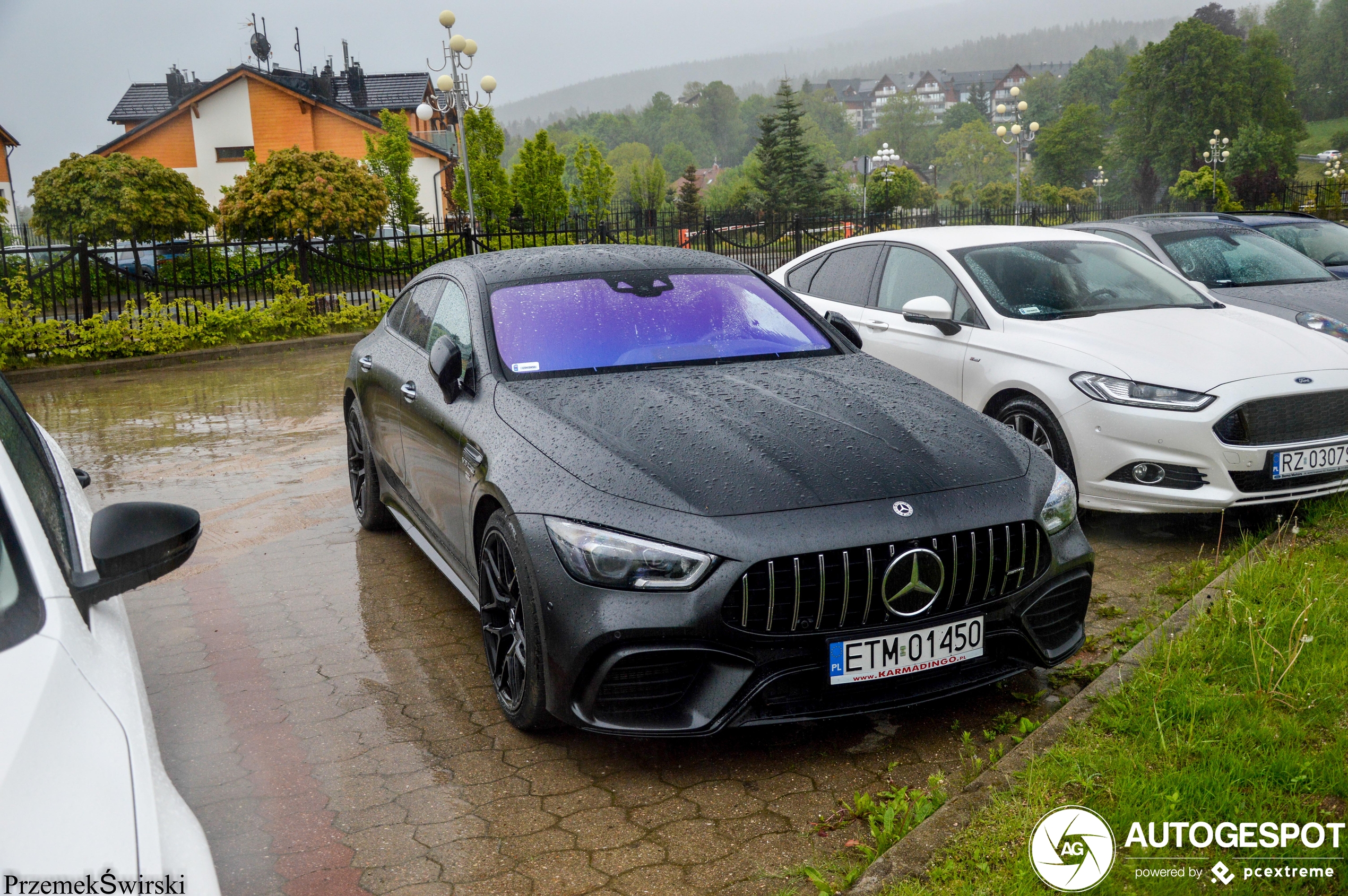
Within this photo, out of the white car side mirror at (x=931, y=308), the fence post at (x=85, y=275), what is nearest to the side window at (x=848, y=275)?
the white car side mirror at (x=931, y=308)

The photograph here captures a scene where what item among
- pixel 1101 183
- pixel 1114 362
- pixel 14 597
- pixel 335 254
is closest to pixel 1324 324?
pixel 1114 362

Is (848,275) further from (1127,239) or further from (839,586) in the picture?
(839,586)

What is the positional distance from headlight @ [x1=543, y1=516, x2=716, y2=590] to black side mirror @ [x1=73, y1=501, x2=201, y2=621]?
44.9 inches

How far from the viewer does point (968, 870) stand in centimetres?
268

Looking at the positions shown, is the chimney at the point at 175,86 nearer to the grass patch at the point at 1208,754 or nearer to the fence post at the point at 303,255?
the fence post at the point at 303,255

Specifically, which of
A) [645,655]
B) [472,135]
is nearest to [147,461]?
[645,655]

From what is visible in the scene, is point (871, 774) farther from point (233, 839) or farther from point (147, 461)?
point (147, 461)

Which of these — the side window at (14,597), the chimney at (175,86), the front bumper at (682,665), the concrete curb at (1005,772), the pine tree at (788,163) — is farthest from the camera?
the pine tree at (788,163)

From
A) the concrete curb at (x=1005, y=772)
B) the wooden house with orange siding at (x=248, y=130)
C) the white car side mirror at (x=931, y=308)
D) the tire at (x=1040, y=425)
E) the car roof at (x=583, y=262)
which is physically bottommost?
the concrete curb at (x=1005, y=772)

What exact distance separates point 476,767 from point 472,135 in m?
31.1

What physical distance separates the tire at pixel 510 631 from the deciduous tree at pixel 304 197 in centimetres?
2378

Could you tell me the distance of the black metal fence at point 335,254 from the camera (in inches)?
617

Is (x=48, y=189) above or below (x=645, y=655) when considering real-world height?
above

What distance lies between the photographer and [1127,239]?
28.8 feet
